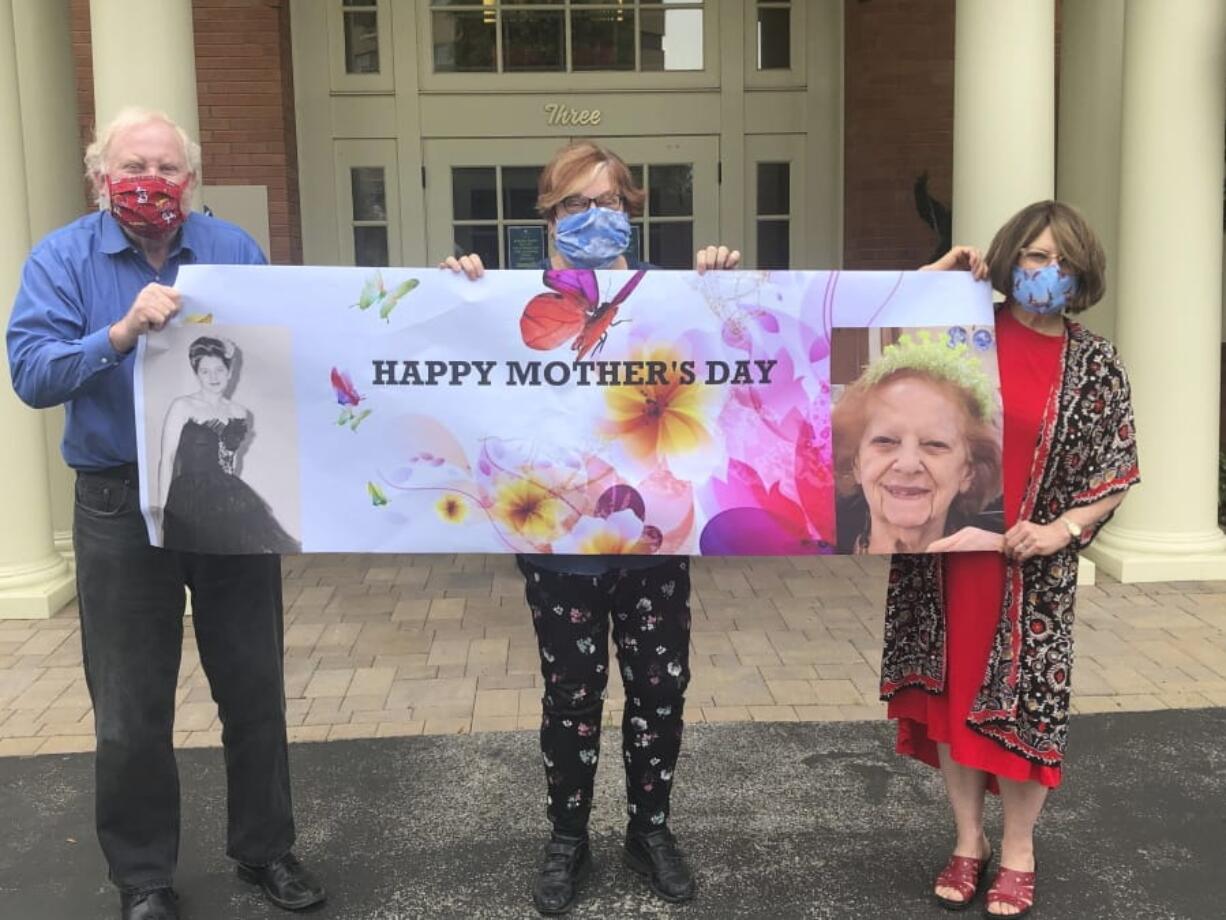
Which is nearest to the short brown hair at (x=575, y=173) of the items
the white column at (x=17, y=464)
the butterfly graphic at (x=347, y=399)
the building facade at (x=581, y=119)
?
the butterfly graphic at (x=347, y=399)

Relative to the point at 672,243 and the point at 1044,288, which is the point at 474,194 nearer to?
the point at 672,243

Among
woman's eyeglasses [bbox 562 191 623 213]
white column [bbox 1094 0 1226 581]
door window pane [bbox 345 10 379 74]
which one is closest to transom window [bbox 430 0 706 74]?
door window pane [bbox 345 10 379 74]

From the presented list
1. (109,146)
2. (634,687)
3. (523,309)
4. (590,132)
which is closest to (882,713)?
(634,687)

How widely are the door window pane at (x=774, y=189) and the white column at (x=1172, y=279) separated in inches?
107

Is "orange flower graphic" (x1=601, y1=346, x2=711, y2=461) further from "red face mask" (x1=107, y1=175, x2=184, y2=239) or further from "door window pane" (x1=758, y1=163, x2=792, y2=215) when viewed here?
"door window pane" (x1=758, y1=163, x2=792, y2=215)

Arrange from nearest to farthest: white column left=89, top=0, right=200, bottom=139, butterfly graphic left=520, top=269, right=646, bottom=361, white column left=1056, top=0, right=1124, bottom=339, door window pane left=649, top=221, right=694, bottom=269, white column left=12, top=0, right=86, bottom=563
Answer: butterfly graphic left=520, top=269, right=646, bottom=361 < white column left=89, top=0, right=200, bottom=139 < white column left=12, top=0, right=86, bottom=563 < white column left=1056, top=0, right=1124, bottom=339 < door window pane left=649, top=221, right=694, bottom=269

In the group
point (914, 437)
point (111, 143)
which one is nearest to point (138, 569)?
point (111, 143)

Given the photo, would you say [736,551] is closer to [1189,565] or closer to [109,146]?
[109,146]

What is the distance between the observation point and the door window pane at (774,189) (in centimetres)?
823

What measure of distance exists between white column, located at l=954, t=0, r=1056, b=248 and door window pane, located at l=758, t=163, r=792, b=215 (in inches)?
111

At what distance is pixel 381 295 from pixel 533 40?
5.74 meters

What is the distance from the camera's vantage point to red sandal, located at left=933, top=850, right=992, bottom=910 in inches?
115

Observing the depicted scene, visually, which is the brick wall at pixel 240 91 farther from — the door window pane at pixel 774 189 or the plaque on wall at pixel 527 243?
the door window pane at pixel 774 189

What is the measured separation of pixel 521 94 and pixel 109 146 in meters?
5.65
